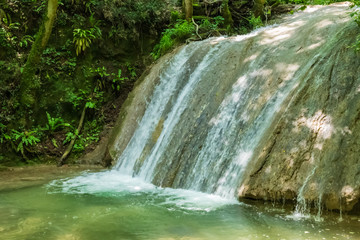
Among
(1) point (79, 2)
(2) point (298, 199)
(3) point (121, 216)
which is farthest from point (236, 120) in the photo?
(1) point (79, 2)

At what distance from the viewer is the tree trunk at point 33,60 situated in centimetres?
1034

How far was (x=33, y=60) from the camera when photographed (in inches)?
408

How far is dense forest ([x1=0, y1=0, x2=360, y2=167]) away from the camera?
1031 centimetres

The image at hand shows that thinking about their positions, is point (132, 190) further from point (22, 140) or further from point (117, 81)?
point (117, 81)

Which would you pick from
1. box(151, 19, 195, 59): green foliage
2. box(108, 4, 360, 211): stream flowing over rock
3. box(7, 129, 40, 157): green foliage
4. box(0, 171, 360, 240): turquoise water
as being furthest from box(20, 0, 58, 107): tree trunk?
box(0, 171, 360, 240): turquoise water

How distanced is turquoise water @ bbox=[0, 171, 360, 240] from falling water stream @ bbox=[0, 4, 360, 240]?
0.05ft

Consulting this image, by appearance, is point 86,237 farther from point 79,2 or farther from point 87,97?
point 79,2

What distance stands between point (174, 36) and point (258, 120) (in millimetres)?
6393

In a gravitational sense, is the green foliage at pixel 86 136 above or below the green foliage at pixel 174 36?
below

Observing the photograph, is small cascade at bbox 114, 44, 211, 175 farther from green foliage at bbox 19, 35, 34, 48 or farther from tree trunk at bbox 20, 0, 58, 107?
green foliage at bbox 19, 35, 34, 48

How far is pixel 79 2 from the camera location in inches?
494

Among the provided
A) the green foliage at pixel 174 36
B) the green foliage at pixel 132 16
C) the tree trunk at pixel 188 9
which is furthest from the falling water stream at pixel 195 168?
the green foliage at pixel 132 16

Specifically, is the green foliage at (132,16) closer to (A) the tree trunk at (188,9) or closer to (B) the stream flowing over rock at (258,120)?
(A) the tree trunk at (188,9)

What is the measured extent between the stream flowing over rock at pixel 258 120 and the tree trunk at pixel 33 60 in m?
2.74
